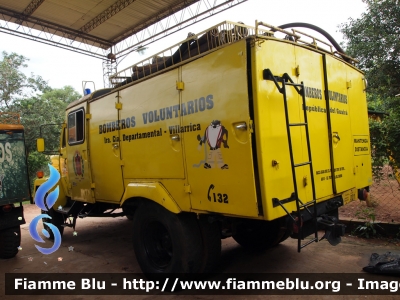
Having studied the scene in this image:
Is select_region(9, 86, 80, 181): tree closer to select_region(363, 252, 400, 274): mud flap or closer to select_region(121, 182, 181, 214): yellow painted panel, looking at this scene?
select_region(121, 182, 181, 214): yellow painted panel

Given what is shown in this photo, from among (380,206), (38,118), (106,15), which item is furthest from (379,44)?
(38,118)

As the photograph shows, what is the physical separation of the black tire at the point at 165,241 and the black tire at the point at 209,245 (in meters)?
0.06

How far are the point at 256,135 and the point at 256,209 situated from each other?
0.66 meters

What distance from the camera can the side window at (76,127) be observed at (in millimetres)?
5199

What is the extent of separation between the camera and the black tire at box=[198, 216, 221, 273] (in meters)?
3.40

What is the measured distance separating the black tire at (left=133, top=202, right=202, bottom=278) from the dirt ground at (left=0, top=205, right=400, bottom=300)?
40 centimetres

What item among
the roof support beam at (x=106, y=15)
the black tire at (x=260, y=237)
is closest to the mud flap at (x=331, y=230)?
the black tire at (x=260, y=237)

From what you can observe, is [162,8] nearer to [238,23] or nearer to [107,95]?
[107,95]

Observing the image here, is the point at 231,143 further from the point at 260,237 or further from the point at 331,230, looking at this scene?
the point at 260,237

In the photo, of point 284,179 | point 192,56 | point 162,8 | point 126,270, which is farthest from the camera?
point 162,8

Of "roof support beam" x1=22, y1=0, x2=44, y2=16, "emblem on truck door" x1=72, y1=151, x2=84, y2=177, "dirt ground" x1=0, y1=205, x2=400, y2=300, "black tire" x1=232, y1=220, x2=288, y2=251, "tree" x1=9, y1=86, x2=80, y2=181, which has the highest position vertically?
"roof support beam" x1=22, y1=0, x2=44, y2=16

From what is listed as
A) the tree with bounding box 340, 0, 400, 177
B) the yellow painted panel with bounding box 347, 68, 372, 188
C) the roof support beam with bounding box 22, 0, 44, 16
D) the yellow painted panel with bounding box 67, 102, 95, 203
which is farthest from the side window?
the roof support beam with bounding box 22, 0, 44, 16

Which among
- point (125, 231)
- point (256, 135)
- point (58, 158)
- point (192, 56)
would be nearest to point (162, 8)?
point (58, 158)

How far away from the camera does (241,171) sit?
279cm
